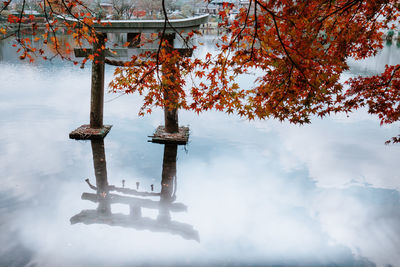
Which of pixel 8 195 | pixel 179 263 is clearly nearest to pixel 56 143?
pixel 8 195

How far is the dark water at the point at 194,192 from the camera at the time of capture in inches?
202

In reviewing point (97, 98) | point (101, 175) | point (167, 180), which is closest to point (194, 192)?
point (167, 180)

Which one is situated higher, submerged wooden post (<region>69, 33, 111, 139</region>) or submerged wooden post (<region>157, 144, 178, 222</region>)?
submerged wooden post (<region>69, 33, 111, 139</region>)

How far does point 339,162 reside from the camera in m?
9.23

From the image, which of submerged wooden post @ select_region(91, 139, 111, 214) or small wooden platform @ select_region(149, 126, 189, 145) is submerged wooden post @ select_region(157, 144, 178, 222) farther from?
submerged wooden post @ select_region(91, 139, 111, 214)

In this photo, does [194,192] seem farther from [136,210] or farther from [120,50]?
[120,50]

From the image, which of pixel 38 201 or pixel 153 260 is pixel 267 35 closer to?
pixel 153 260

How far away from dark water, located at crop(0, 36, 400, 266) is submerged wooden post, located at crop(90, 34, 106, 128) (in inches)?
35.3

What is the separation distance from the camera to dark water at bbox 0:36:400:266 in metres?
5.13

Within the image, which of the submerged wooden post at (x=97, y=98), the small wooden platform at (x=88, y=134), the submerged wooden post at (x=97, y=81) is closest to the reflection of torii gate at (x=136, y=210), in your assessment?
the small wooden platform at (x=88, y=134)

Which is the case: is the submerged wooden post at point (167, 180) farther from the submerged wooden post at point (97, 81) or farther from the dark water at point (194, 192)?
the submerged wooden post at point (97, 81)

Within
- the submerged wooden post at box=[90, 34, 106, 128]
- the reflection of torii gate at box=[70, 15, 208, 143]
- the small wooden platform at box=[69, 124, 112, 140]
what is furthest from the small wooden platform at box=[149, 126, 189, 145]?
the submerged wooden post at box=[90, 34, 106, 128]

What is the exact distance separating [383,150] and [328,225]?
602cm

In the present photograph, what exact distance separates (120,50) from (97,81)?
52.8 inches
